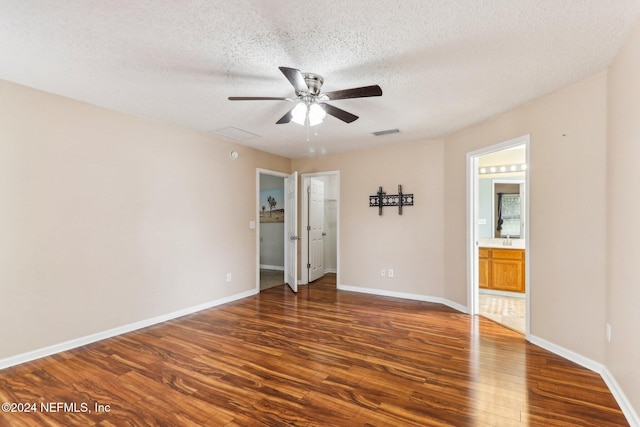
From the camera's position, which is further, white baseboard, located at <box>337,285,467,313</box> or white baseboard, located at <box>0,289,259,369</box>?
white baseboard, located at <box>337,285,467,313</box>

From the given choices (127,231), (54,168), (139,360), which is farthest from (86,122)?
(139,360)

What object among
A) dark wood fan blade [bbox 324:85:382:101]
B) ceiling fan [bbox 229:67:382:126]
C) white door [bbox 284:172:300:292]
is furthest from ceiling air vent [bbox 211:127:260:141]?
dark wood fan blade [bbox 324:85:382:101]

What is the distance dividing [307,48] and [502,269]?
4582 millimetres

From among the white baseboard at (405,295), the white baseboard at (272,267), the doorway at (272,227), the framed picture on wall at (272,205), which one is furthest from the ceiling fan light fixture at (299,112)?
the white baseboard at (272,267)

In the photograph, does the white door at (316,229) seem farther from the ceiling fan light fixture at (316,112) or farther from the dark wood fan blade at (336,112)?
the dark wood fan blade at (336,112)

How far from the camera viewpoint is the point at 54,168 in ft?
9.22

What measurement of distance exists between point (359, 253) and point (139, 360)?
3411 mm

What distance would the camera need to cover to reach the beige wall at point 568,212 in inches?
96.7

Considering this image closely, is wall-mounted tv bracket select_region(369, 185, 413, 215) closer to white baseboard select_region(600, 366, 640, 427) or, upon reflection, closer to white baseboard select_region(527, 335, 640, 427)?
white baseboard select_region(527, 335, 640, 427)

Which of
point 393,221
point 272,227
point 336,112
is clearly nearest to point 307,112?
point 336,112

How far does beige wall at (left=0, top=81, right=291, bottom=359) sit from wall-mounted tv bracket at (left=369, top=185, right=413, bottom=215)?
236 centimetres

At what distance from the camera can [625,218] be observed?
2.04 meters

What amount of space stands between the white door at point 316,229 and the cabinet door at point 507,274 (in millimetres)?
3162

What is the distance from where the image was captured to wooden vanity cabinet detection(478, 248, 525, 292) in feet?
15.5
